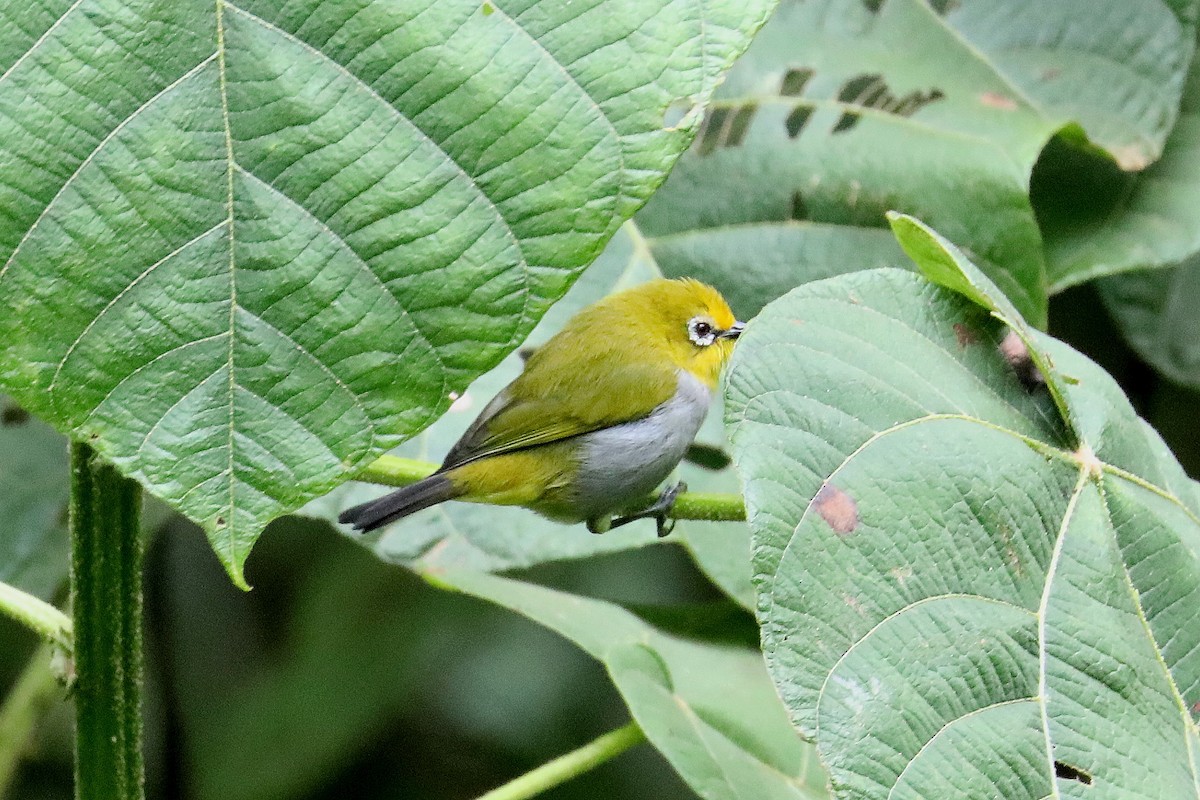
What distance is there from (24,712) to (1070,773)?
1.98 meters

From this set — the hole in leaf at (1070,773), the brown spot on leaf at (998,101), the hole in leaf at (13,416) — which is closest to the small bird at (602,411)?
the brown spot on leaf at (998,101)

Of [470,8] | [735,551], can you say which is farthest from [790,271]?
[470,8]

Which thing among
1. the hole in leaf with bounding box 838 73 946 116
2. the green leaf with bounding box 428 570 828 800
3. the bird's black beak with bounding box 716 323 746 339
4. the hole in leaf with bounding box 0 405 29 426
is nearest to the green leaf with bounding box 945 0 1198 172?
the hole in leaf with bounding box 838 73 946 116

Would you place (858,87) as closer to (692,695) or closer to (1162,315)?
(1162,315)

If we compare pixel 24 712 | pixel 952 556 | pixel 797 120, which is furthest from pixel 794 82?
pixel 24 712

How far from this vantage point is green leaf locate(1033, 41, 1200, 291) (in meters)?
2.15

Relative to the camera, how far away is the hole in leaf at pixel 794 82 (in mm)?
2143

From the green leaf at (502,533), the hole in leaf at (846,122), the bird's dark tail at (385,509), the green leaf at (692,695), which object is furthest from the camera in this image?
the hole in leaf at (846,122)

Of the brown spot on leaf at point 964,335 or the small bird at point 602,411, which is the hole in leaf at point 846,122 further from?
the brown spot on leaf at point 964,335

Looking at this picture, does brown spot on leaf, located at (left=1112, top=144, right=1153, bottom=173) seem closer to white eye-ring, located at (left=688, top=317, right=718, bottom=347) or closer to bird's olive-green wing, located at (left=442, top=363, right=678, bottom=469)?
white eye-ring, located at (left=688, top=317, right=718, bottom=347)

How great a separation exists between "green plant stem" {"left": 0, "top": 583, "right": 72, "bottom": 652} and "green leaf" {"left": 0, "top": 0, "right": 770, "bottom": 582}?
32 centimetres

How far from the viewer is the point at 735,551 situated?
1896 mm

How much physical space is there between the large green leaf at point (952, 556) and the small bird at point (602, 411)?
2.19 ft

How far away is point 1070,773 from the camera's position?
111 centimetres
